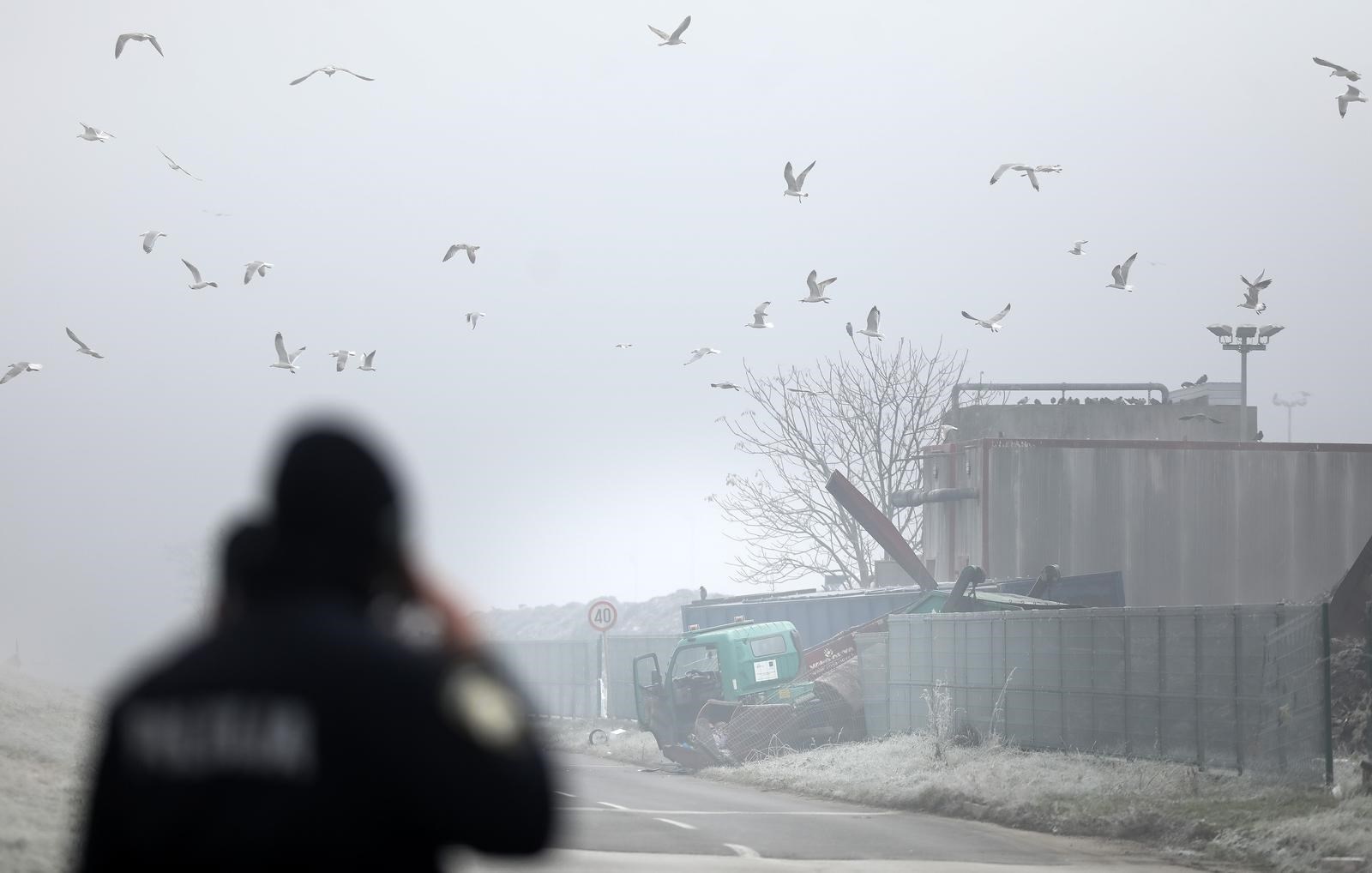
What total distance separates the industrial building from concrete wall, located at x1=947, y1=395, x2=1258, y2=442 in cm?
1108

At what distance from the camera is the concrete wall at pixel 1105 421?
46781 mm

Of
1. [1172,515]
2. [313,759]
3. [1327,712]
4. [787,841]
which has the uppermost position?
[1172,515]

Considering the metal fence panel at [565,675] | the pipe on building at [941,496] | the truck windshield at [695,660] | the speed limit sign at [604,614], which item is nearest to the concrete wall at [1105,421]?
the pipe on building at [941,496]

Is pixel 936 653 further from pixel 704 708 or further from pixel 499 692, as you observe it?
pixel 499 692

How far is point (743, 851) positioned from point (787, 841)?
102cm

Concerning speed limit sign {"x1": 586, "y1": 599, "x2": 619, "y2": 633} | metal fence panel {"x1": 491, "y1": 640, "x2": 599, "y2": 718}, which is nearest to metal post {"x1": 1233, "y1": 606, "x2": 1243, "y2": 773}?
speed limit sign {"x1": 586, "y1": 599, "x2": 619, "y2": 633}

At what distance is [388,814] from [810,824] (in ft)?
45.7

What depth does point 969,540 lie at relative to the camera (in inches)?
1372

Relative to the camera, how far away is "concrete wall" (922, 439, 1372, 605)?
3381 cm

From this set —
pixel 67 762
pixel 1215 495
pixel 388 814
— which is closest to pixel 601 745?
pixel 1215 495

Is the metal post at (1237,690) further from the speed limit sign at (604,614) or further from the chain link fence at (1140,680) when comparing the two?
the speed limit sign at (604,614)

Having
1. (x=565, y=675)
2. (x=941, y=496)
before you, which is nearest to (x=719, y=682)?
(x=941, y=496)

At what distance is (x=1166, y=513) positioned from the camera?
34.3 metres

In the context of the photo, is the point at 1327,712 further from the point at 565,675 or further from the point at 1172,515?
the point at 565,675
